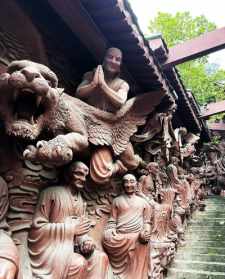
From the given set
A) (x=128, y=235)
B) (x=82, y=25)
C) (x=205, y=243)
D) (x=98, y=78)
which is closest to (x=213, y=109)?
(x=205, y=243)

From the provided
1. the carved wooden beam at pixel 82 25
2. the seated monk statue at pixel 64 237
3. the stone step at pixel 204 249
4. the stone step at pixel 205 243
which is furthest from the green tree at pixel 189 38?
the seated monk statue at pixel 64 237

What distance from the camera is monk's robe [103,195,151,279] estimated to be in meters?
4.02

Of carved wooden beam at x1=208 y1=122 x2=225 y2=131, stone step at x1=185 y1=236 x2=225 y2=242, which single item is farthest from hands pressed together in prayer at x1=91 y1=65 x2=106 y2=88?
carved wooden beam at x1=208 y1=122 x2=225 y2=131

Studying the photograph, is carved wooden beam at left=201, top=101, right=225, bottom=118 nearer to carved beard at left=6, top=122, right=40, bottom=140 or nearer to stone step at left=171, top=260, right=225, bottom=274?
stone step at left=171, top=260, right=225, bottom=274

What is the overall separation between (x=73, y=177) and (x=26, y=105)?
0.93 meters

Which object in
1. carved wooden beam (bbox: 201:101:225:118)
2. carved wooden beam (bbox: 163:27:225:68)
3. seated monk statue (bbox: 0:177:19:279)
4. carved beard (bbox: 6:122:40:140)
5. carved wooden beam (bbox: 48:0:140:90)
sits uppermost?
carved wooden beam (bbox: 163:27:225:68)

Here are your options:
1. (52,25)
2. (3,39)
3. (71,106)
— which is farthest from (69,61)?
(3,39)

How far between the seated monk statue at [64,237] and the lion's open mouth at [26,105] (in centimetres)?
81

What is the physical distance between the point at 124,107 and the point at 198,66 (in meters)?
14.5

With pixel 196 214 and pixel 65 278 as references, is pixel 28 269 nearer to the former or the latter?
pixel 65 278

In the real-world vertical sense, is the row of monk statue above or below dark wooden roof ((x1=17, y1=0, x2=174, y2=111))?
below

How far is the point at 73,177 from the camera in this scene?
3.49 meters

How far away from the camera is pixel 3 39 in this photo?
3127mm

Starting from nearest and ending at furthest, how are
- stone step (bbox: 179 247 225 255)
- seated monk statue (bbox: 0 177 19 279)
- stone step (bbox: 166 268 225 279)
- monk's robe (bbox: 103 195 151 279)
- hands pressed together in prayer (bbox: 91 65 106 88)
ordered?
seated monk statue (bbox: 0 177 19 279) → hands pressed together in prayer (bbox: 91 65 106 88) → monk's robe (bbox: 103 195 151 279) → stone step (bbox: 166 268 225 279) → stone step (bbox: 179 247 225 255)
